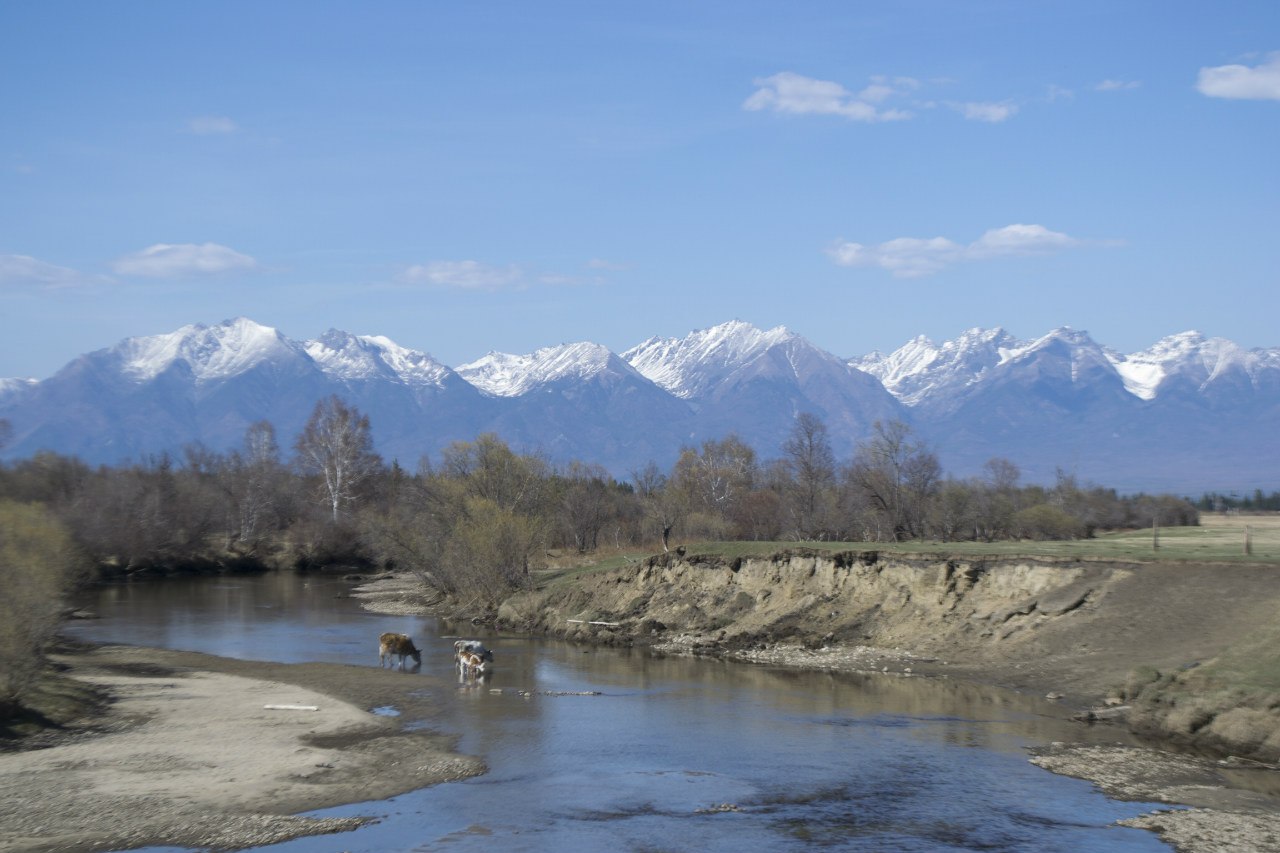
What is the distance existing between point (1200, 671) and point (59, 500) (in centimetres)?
8762

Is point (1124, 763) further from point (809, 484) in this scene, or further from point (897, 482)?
point (809, 484)

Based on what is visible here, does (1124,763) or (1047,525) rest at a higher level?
(1047,525)

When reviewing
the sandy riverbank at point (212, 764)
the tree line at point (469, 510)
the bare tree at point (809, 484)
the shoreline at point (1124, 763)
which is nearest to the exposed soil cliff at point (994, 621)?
the shoreline at point (1124, 763)

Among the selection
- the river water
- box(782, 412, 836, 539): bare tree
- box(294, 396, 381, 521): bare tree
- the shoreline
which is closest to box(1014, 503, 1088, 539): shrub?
box(782, 412, 836, 539): bare tree

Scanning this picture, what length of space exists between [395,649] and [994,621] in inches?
868

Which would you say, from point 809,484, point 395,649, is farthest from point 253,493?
point 395,649

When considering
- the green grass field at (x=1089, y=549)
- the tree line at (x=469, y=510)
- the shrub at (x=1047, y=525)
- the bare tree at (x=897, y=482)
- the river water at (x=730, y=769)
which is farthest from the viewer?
the bare tree at (x=897, y=482)

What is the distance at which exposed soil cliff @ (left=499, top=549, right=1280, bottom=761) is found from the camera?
98.5ft

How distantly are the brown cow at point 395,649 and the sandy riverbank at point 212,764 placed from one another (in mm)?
4372

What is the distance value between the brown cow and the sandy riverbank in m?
4.37

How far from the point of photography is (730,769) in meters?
26.1

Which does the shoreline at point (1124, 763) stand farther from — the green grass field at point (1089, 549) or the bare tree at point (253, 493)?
the bare tree at point (253, 493)

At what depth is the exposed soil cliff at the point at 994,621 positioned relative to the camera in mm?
30016

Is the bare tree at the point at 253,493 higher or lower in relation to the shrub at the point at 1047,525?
higher
